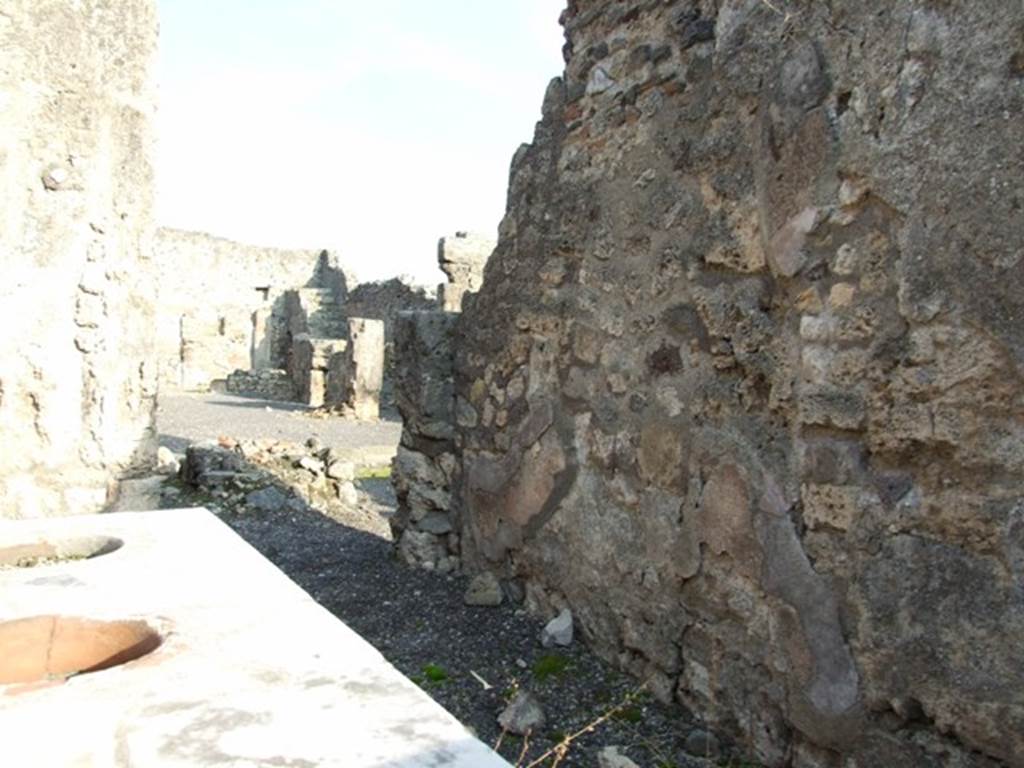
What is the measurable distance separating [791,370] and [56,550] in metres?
1.78

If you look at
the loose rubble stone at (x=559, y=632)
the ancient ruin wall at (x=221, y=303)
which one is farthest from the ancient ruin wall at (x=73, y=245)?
the ancient ruin wall at (x=221, y=303)

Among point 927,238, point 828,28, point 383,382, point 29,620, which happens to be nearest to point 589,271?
point 828,28

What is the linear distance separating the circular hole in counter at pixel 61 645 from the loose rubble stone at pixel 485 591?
1.99 meters

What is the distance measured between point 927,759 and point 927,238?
1.01 metres

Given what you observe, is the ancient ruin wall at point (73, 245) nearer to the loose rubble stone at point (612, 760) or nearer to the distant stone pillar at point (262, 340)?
the loose rubble stone at point (612, 760)

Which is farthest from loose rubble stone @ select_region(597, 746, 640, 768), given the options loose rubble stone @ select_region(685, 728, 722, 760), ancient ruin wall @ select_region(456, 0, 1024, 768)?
ancient ruin wall @ select_region(456, 0, 1024, 768)

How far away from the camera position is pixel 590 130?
310 centimetres

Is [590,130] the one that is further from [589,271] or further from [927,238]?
[927,238]

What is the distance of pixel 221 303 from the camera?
74.6ft

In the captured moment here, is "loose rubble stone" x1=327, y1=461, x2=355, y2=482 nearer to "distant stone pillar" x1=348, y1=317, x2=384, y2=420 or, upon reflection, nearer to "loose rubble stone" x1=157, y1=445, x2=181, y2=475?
"loose rubble stone" x1=157, y1=445, x2=181, y2=475

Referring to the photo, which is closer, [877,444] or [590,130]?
[877,444]

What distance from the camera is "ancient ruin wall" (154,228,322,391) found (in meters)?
20.3

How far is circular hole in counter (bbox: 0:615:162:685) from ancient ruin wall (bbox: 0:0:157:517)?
7.50 ft

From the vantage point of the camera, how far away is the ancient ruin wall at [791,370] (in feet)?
5.37
